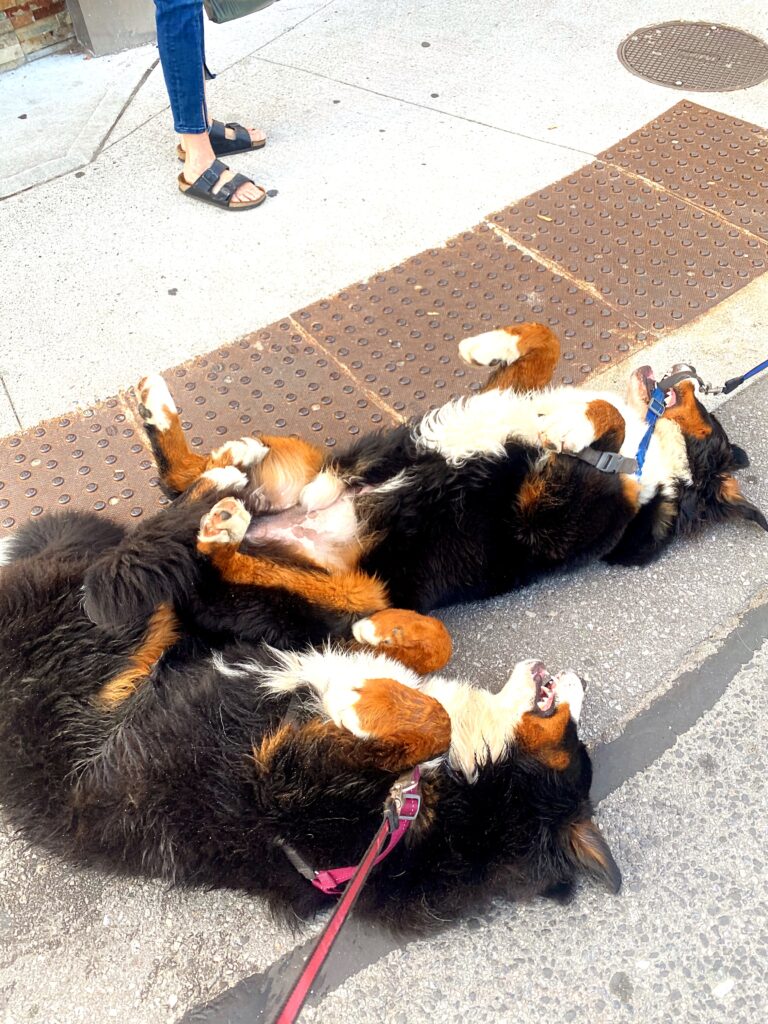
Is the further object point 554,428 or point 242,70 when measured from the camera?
point 242,70

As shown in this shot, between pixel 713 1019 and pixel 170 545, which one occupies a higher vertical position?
A: pixel 170 545

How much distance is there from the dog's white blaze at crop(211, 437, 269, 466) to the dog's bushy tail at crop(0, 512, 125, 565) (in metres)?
0.45

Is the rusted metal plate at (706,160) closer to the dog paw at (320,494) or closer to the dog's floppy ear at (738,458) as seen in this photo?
the dog's floppy ear at (738,458)

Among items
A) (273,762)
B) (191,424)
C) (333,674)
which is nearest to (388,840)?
(273,762)

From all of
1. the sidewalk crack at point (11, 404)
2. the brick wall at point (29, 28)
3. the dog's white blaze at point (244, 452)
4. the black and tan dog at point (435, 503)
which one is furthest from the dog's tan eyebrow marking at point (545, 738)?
the brick wall at point (29, 28)

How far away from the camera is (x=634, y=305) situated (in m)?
3.47

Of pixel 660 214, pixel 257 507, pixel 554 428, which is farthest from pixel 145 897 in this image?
pixel 660 214

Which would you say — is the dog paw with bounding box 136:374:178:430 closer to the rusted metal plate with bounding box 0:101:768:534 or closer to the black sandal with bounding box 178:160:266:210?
the rusted metal plate with bounding box 0:101:768:534

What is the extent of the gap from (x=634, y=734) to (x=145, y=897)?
5.23 ft

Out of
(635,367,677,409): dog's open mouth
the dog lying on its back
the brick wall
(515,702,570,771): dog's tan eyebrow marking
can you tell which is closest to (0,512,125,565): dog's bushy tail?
the dog lying on its back

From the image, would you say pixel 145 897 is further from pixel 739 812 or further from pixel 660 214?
pixel 660 214

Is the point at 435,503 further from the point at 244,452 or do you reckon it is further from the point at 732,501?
the point at 732,501

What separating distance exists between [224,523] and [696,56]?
4.68 m

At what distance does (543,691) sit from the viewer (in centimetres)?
225
